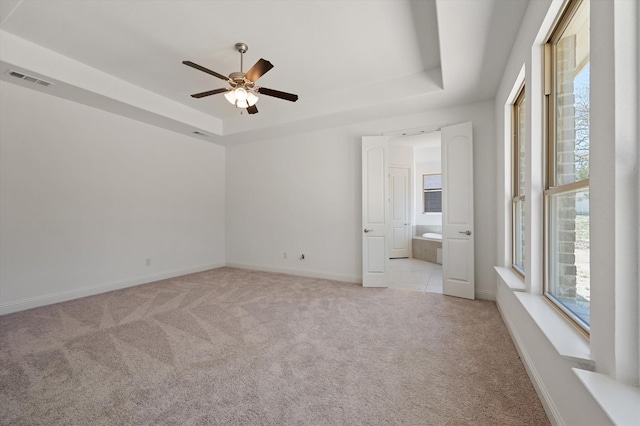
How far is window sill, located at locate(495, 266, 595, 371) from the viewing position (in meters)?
1.23

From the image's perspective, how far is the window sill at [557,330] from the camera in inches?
48.5

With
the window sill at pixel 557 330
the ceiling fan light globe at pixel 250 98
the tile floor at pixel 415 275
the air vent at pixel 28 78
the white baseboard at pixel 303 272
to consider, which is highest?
the air vent at pixel 28 78

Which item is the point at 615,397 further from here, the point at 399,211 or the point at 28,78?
the point at 399,211

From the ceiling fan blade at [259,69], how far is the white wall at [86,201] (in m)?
2.94

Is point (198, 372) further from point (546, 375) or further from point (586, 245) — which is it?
point (586, 245)

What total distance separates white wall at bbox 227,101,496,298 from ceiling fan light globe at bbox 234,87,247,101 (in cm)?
219

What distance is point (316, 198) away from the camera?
5.17 metres

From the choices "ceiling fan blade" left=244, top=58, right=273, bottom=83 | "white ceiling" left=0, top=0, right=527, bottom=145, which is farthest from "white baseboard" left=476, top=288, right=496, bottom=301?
"ceiling fan blade" left=244, top=58, right=273, bottom=83

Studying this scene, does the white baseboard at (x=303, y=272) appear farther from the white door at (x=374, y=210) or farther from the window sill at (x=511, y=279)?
the window sill at (x=511, y=279)

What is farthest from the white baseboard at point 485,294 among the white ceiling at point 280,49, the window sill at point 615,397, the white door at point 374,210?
the window sill at point 615,397

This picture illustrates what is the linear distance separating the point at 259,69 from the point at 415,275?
4.43 m

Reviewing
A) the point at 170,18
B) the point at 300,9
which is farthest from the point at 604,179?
the point at 170,18

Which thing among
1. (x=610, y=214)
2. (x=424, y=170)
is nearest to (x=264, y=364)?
(x=610, y=214)

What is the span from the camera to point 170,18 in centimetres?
263
